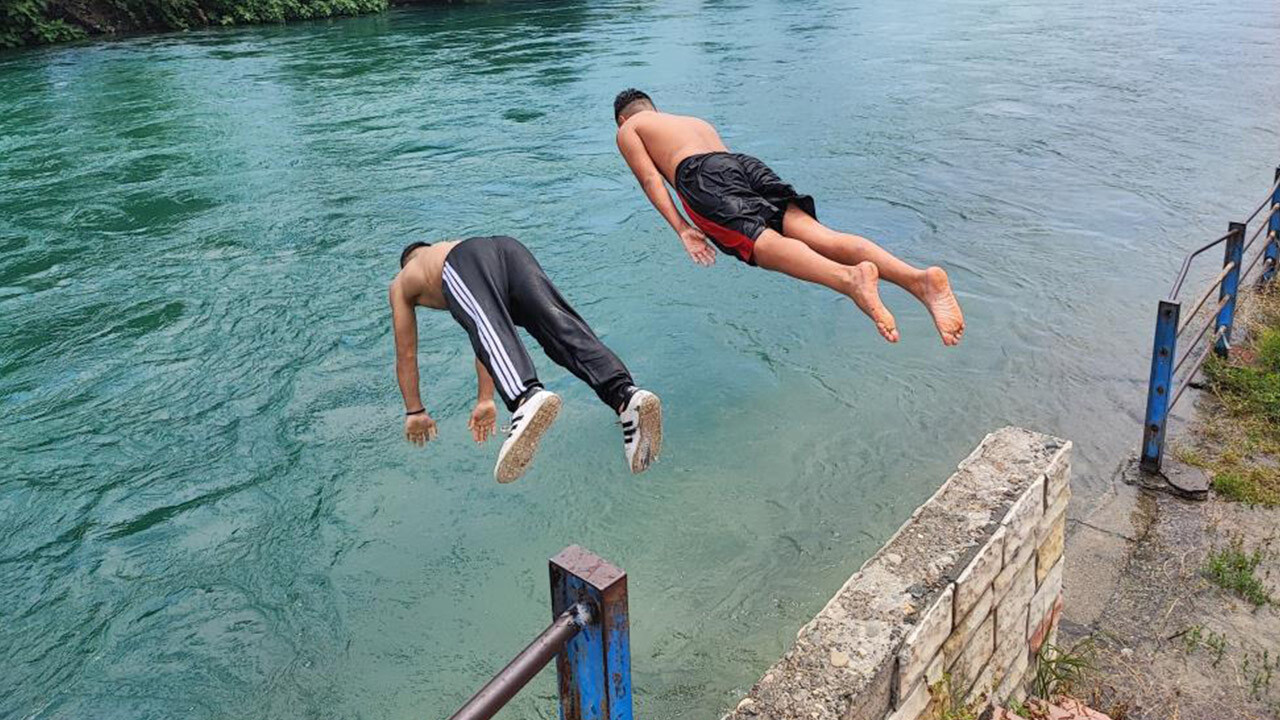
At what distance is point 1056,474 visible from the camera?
13.5ft

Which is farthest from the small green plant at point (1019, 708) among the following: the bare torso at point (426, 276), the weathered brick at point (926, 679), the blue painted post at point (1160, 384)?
the bare torso at point (426, 276)

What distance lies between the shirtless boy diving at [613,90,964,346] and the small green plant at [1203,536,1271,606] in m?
2.26

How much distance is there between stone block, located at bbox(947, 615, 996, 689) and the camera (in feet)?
11.8

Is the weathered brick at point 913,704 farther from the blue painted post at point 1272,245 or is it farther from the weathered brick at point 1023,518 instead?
the blue painted post at point 1272,245

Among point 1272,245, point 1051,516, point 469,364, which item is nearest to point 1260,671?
point 1051,516

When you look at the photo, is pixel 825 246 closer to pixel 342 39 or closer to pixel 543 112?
pixel 543 112

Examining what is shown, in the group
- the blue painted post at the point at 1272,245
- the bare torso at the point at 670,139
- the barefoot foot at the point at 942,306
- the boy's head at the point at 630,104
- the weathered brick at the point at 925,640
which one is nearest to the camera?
the weathered brick at the point at 925,640

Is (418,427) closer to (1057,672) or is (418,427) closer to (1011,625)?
(1011,625)

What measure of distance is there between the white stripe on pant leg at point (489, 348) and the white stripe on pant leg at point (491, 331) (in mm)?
18

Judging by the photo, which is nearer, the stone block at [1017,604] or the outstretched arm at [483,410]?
the stone block at [1017,604]

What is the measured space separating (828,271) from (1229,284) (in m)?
4.46

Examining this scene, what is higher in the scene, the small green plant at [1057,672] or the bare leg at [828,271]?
the bare leg at [828,271]

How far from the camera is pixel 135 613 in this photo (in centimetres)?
546

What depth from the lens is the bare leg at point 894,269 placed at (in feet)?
12.7
